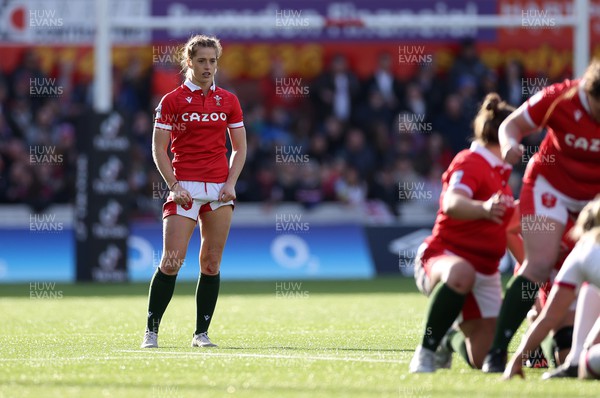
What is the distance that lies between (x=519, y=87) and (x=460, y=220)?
1471cm

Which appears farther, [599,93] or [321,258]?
[321,258]

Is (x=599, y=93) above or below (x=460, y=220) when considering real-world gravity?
above

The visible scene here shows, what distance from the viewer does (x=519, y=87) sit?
2122cm

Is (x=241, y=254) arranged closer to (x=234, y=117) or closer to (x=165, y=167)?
(x=234, y=117)

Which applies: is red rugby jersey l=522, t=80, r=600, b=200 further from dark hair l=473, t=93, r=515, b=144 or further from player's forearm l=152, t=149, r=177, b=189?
player's forearm l=152, t=149, r=177, b=189

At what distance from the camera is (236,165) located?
9.06 meters

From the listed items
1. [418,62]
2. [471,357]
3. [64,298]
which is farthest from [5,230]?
[471,357]

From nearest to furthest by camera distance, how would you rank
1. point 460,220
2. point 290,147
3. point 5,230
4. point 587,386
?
point 587,386
point 460,220
point 5,230
point 290,147

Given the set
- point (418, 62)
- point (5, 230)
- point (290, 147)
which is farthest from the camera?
point (418, 62)

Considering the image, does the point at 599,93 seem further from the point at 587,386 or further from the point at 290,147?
the point at 290,147

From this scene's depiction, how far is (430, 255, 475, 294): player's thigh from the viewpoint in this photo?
22.1 ft

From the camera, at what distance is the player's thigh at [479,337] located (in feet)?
23.9

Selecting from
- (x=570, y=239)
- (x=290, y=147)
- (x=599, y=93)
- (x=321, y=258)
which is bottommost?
(x=321, y=258)

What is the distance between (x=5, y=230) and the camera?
61.0ft
